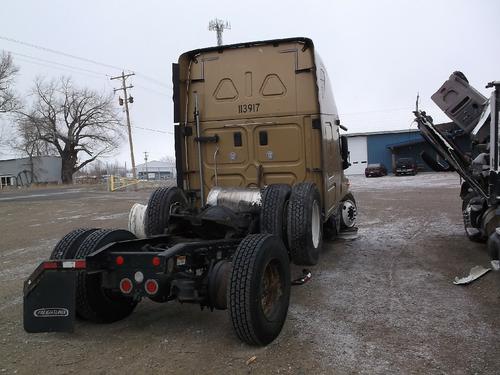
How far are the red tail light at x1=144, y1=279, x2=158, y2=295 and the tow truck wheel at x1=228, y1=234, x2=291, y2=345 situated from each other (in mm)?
611

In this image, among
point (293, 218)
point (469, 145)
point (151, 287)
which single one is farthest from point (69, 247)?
point (469, 145)

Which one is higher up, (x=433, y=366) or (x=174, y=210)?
(x=174, y=210)

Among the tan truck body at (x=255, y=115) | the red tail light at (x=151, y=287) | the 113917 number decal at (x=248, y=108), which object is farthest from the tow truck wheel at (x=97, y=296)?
the 113917 number decal at (x=248, y=108)

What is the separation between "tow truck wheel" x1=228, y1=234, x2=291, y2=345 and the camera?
383 cm

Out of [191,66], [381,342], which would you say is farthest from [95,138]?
[381,342]

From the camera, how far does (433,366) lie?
11.8ft

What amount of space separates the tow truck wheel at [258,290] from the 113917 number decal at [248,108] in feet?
9.04

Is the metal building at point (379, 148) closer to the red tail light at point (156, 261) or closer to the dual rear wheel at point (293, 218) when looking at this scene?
the dual rear wheel at point (293, 218)

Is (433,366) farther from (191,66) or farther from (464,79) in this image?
(464,79)

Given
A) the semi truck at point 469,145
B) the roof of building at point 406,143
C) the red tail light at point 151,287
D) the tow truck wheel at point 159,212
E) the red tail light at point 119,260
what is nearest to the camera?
the red tail light at point 151,287

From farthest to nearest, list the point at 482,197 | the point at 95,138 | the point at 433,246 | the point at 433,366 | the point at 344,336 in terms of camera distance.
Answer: the point at 95,138
the point at 433,246
the point at 482,197
the point at 344,336
the point at 433,366

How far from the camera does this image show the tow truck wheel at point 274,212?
5.22 metres

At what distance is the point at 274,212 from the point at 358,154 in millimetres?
50238

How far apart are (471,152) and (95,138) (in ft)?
175
